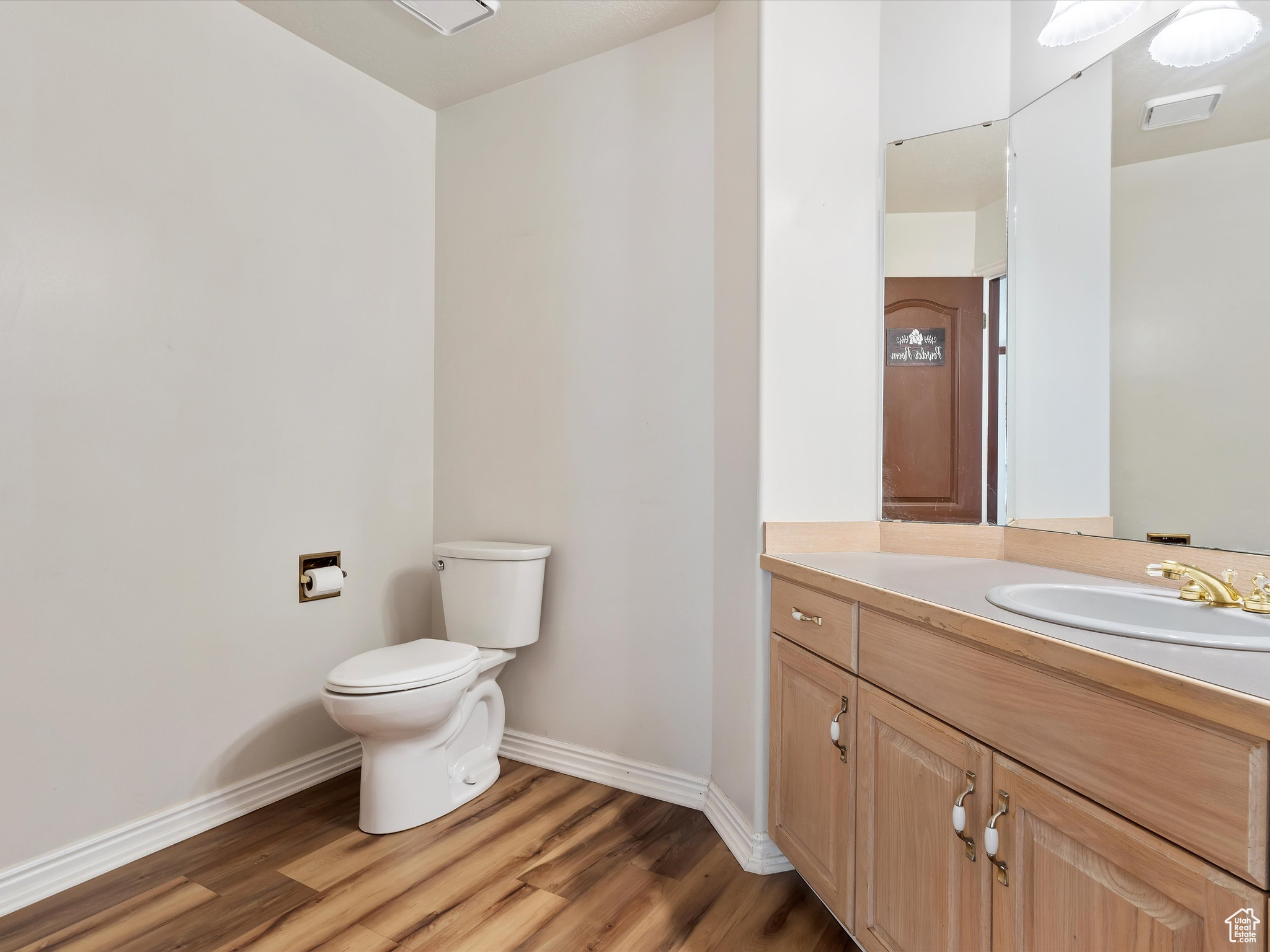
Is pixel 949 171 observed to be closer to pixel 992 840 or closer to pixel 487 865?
pixel 992 840

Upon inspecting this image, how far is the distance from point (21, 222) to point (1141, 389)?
253 cm

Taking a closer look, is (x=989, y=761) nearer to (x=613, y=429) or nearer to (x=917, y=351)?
(x=917, y=351)

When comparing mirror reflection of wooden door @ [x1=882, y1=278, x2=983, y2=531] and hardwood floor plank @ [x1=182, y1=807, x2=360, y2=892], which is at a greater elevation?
mirror reflection of wooden door @ [x1=882, y1=278, x2=983, y2=531]

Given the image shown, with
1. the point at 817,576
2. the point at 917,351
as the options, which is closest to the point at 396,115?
the point at 917,351

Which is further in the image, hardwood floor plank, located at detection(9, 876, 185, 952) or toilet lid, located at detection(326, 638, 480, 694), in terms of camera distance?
toilet lid, located at detection(326, 638, 480, 694)

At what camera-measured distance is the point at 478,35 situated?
2.13 metres

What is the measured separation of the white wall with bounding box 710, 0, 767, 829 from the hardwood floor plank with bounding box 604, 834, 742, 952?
15 centimetres

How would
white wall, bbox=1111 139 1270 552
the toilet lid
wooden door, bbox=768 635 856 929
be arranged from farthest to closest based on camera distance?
the toilet lid < wooden door, bbox=768 635 856 929 < white wall, bbox=1111 139 1270 552

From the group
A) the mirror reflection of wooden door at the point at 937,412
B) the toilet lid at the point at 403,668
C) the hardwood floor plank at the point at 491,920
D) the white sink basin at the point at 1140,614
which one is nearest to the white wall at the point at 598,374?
the toilet lid at the point at 403,668

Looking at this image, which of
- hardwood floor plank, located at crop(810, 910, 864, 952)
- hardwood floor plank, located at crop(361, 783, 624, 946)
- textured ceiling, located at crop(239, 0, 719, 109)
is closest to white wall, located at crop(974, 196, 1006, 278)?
textured ceiling, located at crop(239, 0, 719, 109)

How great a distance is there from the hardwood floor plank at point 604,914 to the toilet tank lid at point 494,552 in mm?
953

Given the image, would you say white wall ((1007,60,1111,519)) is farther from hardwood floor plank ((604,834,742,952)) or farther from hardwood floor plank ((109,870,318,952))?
hardwood floor plank ((109,870,318,952))

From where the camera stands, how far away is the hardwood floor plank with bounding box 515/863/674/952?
1.44 meters

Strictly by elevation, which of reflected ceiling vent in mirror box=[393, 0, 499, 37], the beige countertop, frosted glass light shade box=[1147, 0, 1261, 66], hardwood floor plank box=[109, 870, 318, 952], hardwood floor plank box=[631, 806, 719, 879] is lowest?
hardwood floor plank box=[631, 806, 719, 879]
